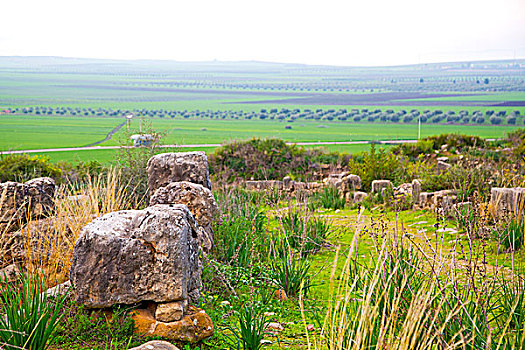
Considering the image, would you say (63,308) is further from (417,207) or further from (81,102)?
(81,102)

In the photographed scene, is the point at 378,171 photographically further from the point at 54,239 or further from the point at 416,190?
the point at 54,239

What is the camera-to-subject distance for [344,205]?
39.3 ft

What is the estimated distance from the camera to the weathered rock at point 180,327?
4.40 m

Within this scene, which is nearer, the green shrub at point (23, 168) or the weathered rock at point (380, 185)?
the weathered rock at point (380, 185)

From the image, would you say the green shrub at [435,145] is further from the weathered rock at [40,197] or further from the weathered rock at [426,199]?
the weathered rock at [40,197]

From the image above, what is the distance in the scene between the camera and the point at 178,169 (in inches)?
301

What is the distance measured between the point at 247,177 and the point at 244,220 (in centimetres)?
938

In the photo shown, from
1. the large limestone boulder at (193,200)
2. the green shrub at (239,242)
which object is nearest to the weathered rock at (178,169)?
the green shrub at (239,242)

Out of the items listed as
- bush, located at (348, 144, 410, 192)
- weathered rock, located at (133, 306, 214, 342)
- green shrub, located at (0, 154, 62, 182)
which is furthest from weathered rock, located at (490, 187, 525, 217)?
green shrub, located at (0, 154, 62, 182)

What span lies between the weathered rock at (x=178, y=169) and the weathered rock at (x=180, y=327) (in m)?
3.27

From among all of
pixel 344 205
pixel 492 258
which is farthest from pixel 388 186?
pixel 492 258

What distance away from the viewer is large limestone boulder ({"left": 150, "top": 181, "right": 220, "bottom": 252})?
6.54 m

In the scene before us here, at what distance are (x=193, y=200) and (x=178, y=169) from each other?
1.14 meters

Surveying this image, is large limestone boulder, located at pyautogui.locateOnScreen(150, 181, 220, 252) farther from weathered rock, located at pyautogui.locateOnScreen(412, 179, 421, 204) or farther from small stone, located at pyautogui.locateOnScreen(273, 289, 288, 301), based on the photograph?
weathered rock, located at pyautogui.locateOnScreen(412, 179, 421, 204)
